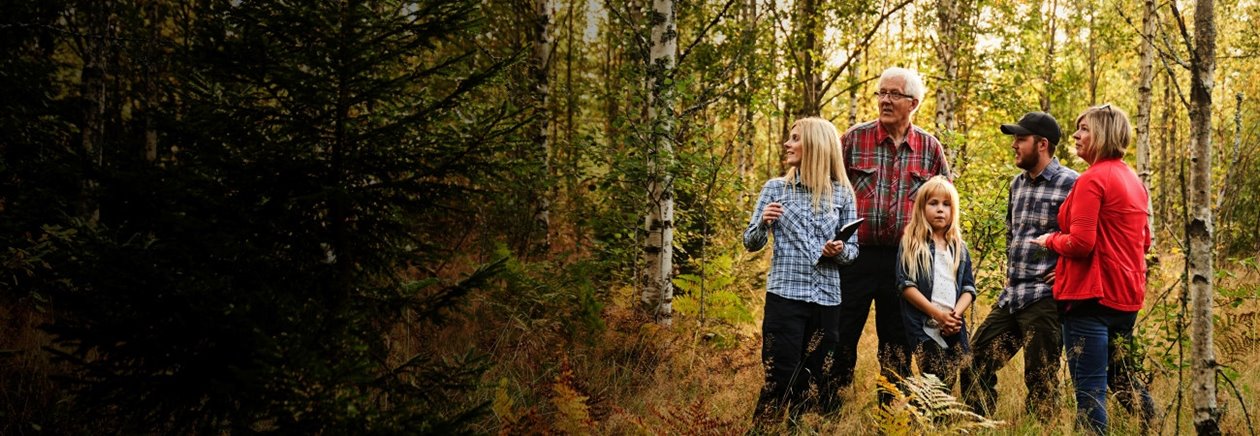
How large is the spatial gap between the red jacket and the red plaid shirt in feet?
2.94

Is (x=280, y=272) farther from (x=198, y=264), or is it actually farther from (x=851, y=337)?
(x=851, y=337)

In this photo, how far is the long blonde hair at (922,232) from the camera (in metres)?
4.34

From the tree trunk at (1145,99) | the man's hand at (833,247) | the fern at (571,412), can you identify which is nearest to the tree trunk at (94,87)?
the fern at (571,412)

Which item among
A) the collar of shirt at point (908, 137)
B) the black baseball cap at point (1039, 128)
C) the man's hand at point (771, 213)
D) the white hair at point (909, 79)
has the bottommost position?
the man's hand at point (771, 213)

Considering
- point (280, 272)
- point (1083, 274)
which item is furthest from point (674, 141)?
point (280, 272)

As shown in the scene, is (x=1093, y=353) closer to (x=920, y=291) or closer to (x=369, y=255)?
(x=920, y=291)

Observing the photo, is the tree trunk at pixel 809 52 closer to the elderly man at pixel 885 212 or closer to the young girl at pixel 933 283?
the elderly man at pixel 885 212

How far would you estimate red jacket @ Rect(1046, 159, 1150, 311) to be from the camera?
3.94m

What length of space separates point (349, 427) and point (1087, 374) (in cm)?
396

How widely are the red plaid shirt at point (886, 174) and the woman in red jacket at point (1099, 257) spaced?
84 centimetres

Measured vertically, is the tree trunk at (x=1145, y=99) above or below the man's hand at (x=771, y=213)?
above

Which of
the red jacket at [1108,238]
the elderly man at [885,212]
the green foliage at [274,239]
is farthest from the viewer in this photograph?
the elderly man at [885,212]

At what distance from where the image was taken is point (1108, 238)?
13.1 feet

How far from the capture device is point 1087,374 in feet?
13.3
